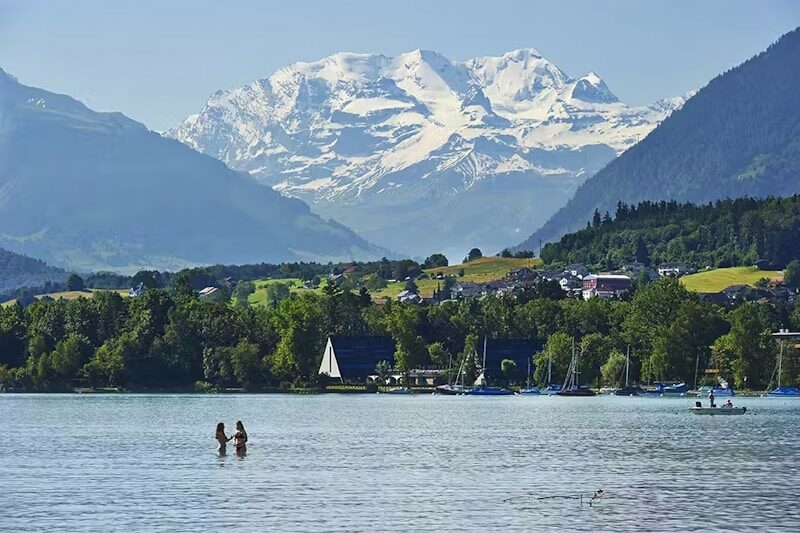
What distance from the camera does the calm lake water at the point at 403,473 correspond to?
67.7m

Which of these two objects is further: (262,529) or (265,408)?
(265,408)

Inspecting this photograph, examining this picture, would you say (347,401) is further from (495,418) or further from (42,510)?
(42,510)

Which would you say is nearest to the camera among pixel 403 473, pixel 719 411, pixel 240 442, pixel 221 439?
pixel 403 473

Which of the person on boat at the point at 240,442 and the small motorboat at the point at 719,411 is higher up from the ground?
the small motorboat at the point at 719,411

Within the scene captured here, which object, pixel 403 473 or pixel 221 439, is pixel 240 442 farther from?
pixel 403 473

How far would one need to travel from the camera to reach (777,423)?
432 feet

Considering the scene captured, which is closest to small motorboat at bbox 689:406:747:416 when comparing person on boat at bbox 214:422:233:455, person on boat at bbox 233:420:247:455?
person on boat at bbox 233:420:247:455

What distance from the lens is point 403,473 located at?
280 ft

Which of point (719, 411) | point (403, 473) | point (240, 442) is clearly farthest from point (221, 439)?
point (719, 411)

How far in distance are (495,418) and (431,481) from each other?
63.0 meters

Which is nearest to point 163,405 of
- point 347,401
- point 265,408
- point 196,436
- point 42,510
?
point 265,408

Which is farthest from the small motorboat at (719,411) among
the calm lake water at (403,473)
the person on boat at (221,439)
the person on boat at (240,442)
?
the person on boat at (221,439)

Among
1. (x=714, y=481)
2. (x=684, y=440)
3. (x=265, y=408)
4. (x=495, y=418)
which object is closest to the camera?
(x=714, y=481)

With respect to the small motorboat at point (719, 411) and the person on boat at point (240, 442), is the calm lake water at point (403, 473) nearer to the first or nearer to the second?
the person on boat at point (240, 442)
